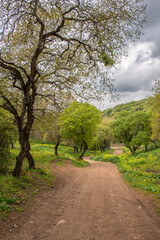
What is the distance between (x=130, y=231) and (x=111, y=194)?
13.8 ft

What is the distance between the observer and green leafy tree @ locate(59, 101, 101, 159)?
981 inches

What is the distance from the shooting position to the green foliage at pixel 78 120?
2491 cm

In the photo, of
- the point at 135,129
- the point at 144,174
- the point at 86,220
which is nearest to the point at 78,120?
the point at 144,174

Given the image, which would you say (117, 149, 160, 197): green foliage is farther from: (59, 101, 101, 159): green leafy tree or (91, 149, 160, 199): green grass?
(59, 101, 101, 159): green leafy tree

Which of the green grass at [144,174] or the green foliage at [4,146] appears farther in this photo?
the green grass at [144,174]

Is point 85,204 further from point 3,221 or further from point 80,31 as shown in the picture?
point 80,31

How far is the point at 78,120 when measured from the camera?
24.9 m

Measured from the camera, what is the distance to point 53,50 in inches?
442

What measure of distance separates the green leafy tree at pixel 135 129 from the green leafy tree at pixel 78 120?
1308 cm

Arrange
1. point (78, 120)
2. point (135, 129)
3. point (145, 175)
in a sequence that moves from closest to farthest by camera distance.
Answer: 1. point (145, 175)
2. point (78, 120)
3. point (135, 129)

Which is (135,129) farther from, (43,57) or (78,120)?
(43,57)

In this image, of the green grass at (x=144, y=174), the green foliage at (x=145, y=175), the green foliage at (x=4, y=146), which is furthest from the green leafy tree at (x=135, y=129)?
the green foliage at (x=4, y=146)

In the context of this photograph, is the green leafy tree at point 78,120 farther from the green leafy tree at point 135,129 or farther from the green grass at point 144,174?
the green leafy tree at point 135,129

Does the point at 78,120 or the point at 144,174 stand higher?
the point at 78,120
